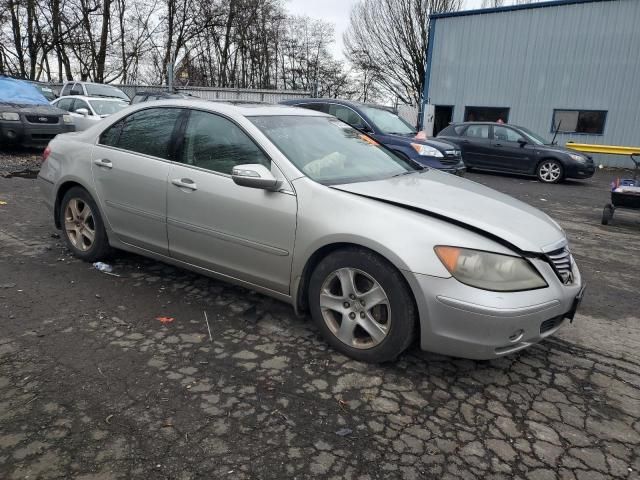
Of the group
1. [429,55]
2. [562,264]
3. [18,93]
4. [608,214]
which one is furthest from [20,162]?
[429,55]

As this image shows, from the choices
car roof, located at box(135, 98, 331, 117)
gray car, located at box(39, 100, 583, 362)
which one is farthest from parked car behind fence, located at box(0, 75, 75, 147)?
car roof, located at box(135, 98, 331, 117)

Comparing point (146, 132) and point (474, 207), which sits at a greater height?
point (146, 132)

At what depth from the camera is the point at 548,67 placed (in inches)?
771

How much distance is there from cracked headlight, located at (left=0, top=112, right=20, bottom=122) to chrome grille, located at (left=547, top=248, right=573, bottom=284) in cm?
1110

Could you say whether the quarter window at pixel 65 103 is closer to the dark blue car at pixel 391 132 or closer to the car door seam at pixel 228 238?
the dark blue car at pixel 391 132

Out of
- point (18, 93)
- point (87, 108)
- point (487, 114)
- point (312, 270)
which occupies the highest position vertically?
point (487, 114)

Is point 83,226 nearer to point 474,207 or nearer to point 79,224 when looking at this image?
point 79,224

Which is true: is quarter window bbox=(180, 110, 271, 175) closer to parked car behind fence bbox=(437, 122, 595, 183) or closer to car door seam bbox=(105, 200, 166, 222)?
car door seam bbox=(105, 200, 166, 222)

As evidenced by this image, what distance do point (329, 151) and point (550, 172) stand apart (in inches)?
432

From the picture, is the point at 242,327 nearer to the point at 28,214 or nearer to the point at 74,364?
the point at 74,364

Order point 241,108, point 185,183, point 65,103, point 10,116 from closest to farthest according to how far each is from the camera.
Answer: point 185,183 → point 241,108 → point 10,116 → point 65,103

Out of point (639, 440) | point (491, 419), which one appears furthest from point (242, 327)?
point (639, 440)

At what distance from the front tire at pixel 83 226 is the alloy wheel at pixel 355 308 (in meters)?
2.39

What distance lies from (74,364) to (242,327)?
3.51 feet
